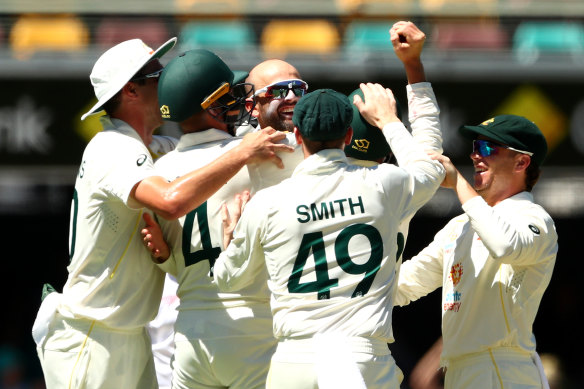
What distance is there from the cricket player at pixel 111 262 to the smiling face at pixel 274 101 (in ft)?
1.49

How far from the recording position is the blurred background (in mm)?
8109

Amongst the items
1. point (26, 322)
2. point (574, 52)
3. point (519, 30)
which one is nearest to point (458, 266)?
point (574, 52)

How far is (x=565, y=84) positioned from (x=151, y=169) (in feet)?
16.5

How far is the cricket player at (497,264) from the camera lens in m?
4.17

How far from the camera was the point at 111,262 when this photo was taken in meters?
4.38

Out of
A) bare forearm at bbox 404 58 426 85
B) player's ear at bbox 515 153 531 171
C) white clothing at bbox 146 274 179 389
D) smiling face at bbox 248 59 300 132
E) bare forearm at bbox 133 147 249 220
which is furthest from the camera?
white clothing at bbox 146 274 179 389

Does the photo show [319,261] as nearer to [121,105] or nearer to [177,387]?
[177,387]

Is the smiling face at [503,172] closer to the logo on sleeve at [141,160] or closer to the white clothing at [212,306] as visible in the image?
the white clothing at [212,306]

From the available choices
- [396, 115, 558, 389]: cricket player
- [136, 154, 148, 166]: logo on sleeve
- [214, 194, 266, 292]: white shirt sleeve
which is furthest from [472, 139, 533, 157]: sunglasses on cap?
[136, 154, 148, 166]: logo on sleeve

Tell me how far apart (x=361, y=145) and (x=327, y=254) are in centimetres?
74

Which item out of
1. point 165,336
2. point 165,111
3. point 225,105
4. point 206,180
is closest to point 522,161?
point 225,105

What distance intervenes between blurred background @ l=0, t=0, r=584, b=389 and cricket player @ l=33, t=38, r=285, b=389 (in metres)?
3.46

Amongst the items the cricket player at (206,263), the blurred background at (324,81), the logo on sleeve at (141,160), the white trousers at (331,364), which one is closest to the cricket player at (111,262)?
the logo on sleeve at (141,160)

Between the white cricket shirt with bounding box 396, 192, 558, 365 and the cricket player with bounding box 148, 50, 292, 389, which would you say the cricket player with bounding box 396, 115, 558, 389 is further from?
the cricket player with bounding box 148, 50, 292, 389
